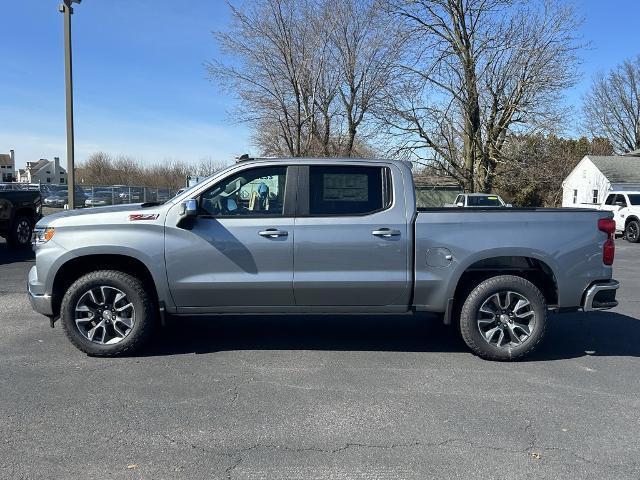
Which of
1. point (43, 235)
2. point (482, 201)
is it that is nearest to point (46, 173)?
point (482, 201)

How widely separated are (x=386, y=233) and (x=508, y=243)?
1.16 metres

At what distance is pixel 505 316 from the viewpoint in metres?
5.12

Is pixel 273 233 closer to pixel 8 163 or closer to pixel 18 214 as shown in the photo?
pixel 18 214

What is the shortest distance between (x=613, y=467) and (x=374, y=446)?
1.47m

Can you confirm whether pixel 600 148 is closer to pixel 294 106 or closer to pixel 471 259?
pixel 294 106

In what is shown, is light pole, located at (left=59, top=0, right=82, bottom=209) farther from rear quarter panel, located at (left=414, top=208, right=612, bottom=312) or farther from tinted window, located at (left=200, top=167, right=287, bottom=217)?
rear quarter panel, located at (left=414, top=208, right=612, bottom=312)

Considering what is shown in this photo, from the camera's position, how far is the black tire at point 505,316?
5.07 m

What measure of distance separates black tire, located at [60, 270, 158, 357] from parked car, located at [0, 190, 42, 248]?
906 centimetres

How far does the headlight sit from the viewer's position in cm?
502

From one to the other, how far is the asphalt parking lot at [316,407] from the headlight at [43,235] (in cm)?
113

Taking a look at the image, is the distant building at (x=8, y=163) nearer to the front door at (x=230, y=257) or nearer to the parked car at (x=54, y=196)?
the parked car at (x=54, y=196)

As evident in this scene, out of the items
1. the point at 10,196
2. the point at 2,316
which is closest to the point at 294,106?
the point at 10,196

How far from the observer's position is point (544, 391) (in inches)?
175

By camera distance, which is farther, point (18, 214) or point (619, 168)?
point (619, 168)
